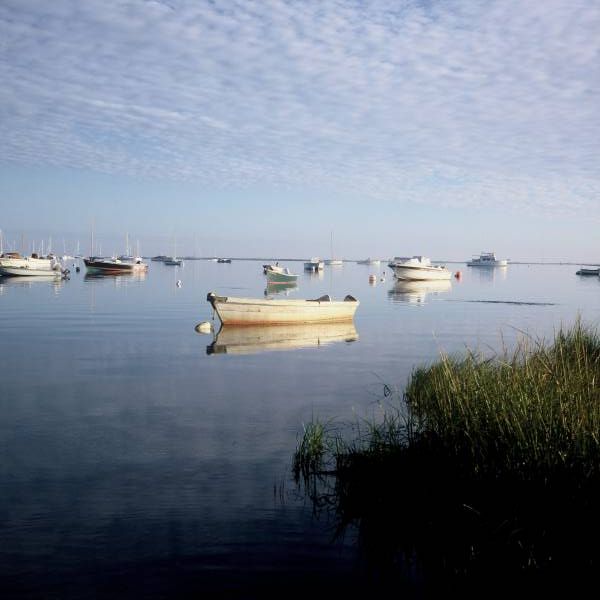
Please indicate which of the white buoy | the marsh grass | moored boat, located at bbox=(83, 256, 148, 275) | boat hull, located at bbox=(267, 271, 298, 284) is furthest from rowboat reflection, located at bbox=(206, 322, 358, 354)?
moored boat, located at bbox=(83, 256, 148, 275)

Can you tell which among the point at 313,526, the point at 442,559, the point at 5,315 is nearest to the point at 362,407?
the point at 313,526

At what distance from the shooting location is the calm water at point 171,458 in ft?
29.1

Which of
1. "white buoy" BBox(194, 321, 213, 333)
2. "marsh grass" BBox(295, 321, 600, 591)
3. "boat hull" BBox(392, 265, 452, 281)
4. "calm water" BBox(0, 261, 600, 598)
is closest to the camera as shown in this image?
"marsh grass" BBox(295, 321, 600, 591)

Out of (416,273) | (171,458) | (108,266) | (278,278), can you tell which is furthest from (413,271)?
(171,458)

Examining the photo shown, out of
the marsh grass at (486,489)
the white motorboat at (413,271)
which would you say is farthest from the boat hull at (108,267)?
the marsh grass at (486,489)

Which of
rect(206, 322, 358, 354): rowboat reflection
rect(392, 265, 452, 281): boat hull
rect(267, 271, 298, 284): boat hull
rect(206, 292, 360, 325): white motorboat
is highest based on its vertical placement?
rect(392, 265, 452, 281): boat hull

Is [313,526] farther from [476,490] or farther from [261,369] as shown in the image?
[261,369]

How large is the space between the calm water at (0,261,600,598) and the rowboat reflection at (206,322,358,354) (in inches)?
12.8

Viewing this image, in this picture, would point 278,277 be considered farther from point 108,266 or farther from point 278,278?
point 108,266

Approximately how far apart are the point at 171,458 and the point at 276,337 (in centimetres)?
2309

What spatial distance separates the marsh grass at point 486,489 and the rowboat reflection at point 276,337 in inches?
796

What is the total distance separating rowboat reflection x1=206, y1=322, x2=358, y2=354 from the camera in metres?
32.7

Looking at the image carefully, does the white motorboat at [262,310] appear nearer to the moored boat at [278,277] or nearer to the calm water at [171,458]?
the calm water at [171,458]

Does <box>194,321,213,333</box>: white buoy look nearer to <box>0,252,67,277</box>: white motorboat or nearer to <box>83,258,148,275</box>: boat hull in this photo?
<box>0,252,67,277</box>: white motorboat
